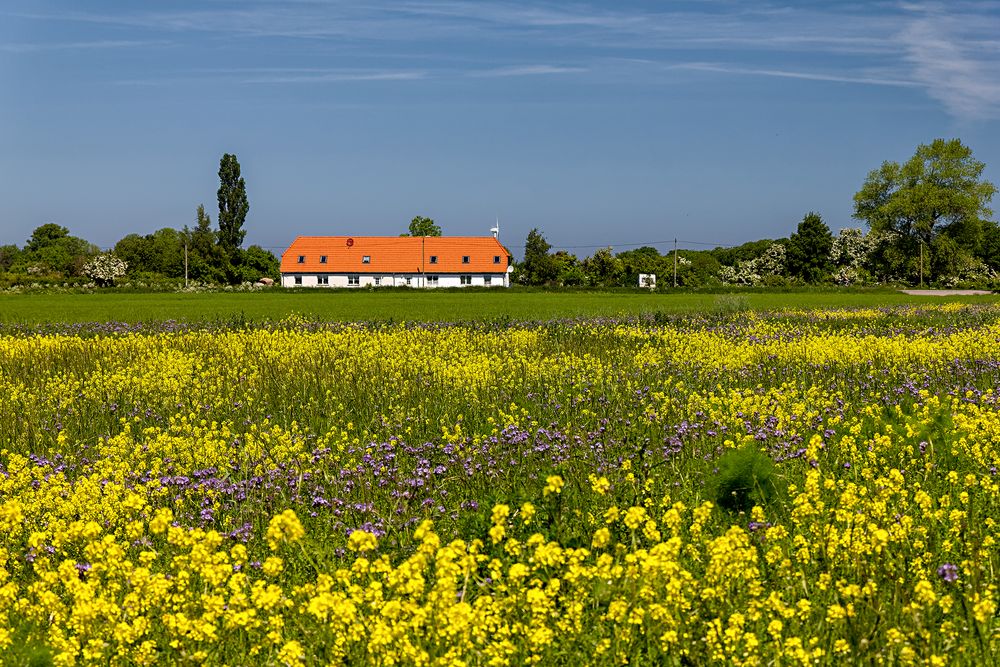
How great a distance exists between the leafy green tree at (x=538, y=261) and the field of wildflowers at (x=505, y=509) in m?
80.2

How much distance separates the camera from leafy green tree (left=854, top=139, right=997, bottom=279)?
99062 mm

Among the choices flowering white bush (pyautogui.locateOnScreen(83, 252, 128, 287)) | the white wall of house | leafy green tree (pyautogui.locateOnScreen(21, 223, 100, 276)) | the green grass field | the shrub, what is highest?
leafy green tree (pyautogui.locateOnScreen(21, 223, 100, 276))

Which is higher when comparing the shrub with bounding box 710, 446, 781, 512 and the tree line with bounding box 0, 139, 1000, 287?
the tree line with bounding box 0, 139, 1000, 287

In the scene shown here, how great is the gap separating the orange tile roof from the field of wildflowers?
3790 inches

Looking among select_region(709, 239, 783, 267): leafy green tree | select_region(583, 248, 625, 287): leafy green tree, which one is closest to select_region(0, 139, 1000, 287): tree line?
select_region(583, 248, 625, 287): leafy green tree

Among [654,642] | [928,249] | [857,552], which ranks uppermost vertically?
[928,249]

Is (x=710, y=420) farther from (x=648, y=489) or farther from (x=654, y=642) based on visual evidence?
(x=654, y=642)

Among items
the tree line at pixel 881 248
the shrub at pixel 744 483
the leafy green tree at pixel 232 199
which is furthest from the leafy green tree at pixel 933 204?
the shrub at pixel 744 483

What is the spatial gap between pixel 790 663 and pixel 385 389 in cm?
854

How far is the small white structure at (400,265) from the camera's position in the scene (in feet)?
366

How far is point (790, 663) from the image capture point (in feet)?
12.6

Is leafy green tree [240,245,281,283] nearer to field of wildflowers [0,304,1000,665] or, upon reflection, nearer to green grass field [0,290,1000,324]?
green grass field [0,290,1000,324]

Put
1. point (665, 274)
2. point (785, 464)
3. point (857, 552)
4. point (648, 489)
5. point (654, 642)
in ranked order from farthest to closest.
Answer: point (665, 274)
point (785, 464)
point (648, 489)
point (857, 552)
point (654, 642)

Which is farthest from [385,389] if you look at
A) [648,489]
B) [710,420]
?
[648,489]
